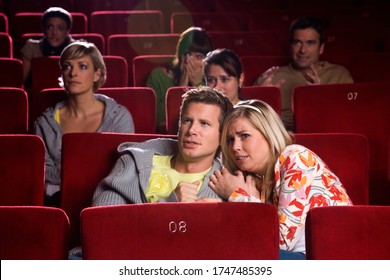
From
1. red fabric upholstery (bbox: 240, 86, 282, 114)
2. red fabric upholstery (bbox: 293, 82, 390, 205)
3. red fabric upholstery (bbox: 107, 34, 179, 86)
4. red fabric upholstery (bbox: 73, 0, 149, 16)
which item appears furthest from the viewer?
red fabric upholstery (bbox: 73, 0, 149, 16)

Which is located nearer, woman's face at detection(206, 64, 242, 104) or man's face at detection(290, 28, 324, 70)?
woman's face at detection(206, 64, 242, 104)

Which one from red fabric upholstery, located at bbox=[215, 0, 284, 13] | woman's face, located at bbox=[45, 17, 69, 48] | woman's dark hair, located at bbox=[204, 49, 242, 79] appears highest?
red fabric upholstery, located at bbox=[215, 0, 284, 13]

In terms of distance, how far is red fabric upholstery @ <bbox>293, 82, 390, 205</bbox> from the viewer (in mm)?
1926

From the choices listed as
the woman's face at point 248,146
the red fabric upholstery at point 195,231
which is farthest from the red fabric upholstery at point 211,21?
the red fabric upholstery at point 195,231

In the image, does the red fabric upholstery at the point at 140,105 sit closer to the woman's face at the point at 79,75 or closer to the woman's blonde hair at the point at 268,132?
the woman's face at the point at 79,75

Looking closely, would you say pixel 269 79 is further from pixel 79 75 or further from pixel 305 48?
pixel 79 75

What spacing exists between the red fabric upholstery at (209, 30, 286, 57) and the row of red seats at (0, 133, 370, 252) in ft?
4.39

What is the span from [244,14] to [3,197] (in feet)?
6.27

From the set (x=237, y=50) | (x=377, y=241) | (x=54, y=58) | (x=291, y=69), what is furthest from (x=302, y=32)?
(x=377, y=241)

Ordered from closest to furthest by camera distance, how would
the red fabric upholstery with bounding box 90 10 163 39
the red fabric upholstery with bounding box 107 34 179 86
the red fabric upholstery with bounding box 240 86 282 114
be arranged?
the red fabric upholstery with bounding box 240 86 282 114 → the red fabric upholstery with bounding box 107 34 179 86 → the red fabric upholstery with bounding box 90 10 163 39

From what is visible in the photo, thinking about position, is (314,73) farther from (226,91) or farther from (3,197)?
(3,197)

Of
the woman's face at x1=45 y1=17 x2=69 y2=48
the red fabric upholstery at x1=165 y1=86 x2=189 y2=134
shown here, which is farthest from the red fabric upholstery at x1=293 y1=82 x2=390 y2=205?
the woman's face at x1=45 y1=17 x2=69 y2=48

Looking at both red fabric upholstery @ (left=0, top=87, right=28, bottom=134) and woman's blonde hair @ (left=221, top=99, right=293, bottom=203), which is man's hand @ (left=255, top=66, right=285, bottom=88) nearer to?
red fabric upholstery @ (left=0, top=87, right=28, bottom=134)

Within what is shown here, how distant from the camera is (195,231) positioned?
113 centimetres
